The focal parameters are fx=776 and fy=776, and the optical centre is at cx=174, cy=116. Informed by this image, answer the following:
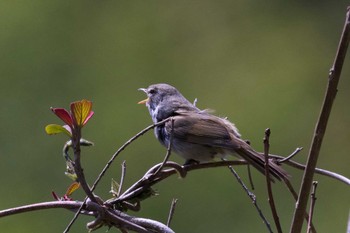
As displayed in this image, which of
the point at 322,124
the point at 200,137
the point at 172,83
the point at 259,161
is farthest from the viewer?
the point at 172,83

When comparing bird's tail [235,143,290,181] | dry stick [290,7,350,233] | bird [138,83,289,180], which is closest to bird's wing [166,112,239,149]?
bird [138,83,289,180]

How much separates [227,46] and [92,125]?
71.5 inches

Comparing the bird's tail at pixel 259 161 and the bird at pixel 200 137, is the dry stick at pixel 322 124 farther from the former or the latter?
the bird at pixel 200 137

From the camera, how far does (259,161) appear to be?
2330 mm

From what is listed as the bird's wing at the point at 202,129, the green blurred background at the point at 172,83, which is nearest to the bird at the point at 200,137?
the bird's wing at the point at 202,129

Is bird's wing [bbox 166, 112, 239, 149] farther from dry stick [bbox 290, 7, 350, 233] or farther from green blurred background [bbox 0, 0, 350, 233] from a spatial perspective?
green blurred background [bbox 0, 0, 350, 233]

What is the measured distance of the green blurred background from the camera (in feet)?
17.7

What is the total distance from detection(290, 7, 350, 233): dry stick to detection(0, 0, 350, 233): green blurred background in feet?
9.74

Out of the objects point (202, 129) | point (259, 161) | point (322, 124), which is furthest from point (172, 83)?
point (322, 124)

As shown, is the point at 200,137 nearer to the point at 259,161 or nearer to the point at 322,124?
the point at 259,161

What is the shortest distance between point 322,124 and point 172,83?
5.16 m

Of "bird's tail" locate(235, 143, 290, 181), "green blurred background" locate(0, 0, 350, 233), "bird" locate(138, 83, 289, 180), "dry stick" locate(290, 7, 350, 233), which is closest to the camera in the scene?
"dry stick" locate(290, 7, 350, 233)

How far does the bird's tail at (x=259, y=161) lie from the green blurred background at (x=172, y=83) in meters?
1.91

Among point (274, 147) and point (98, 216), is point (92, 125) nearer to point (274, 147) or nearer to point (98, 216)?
point (274, 147)
